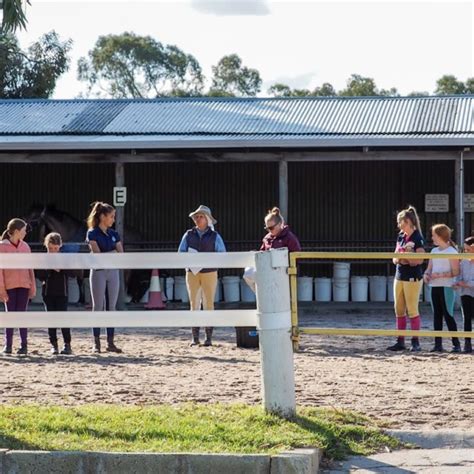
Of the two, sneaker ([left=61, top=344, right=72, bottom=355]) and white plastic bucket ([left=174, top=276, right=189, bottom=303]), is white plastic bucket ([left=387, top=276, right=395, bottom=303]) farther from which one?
sneaker ([left=61, top=344, right=72, bottom=355])

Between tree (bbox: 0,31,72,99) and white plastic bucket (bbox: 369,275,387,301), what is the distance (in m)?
24.0

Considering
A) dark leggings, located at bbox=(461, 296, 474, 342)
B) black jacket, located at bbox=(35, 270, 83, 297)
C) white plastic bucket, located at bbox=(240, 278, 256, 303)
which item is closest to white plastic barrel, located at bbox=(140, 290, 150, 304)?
white plastic bucket, located at bbox=(240, 278, 256, 303)

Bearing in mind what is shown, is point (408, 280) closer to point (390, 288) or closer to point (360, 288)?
point (360, 288)

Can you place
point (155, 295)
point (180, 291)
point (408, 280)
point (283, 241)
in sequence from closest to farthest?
1. point (408, 280)
2. point (283, 241)
3. point (155, 295)
4. point (180, 291)

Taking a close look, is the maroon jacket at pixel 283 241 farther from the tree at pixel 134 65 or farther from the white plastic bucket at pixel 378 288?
the tree at pixel 134 65

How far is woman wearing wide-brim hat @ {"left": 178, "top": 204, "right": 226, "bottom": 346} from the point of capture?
13.4 m

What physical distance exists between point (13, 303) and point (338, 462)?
6.47 m

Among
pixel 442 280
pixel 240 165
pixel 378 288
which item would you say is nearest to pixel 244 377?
pixel 442 280

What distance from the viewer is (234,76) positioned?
7456cm

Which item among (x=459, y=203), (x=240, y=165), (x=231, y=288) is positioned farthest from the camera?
(x=240, y=165)

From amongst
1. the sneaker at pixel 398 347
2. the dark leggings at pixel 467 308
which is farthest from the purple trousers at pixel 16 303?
the dark leggings at pixel 467 308

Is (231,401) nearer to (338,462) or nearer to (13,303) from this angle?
(338,462)

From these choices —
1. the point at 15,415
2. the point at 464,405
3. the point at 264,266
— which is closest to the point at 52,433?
the point at 15,415

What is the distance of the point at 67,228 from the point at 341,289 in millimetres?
5228
